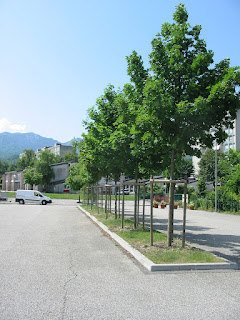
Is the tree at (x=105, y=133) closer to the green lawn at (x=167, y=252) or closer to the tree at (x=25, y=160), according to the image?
the green lawn at (x=167, y=252)

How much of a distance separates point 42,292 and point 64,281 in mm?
751

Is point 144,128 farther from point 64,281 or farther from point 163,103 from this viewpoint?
point 64,281

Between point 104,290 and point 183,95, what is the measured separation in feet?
19.3

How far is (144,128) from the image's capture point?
938cm

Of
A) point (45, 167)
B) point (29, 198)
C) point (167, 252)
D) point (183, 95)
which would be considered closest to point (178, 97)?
point (183, 95)

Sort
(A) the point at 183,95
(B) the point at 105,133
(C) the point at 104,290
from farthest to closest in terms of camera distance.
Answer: (B) the point at 105,133, (A) the point at 183,95, (C) the point at 104,290

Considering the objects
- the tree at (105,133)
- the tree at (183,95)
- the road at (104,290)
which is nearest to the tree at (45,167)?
the tree at (105,133)

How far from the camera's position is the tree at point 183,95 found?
8594mm

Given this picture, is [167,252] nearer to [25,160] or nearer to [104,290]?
[104,290]

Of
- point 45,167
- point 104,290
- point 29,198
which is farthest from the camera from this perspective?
point 45,167

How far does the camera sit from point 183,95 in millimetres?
9320

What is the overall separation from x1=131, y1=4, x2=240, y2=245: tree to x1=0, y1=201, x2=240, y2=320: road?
2.74 metres

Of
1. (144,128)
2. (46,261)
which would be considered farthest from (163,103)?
(46,261)

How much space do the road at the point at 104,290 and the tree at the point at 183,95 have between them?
9.00 feet
